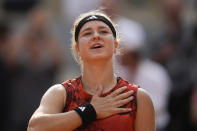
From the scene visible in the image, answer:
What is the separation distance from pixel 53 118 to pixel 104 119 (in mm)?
384

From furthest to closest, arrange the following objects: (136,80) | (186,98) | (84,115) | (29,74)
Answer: (29,74) < (186,98) < (136,80) < (84,115)

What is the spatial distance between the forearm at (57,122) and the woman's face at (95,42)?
1.60ft

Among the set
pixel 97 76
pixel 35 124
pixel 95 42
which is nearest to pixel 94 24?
pixel 95 42

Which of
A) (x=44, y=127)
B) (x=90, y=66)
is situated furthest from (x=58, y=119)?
(x=90, y=66)

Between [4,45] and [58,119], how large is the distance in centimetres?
523

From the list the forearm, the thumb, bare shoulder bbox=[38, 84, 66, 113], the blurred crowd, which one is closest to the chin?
the thumb

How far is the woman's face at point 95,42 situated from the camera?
4.32 m

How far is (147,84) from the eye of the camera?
7180 millimetres

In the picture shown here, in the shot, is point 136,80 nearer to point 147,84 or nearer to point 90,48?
point 147,84

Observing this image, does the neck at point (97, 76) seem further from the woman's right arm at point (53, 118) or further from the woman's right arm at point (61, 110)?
the woman's right arm at point (53, 118)

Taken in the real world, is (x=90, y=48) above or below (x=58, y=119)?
above

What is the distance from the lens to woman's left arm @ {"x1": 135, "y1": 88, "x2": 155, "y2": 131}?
4246mm

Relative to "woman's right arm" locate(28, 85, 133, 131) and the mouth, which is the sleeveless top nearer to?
"woman's right arm" locate(28, 85, 133, 131)

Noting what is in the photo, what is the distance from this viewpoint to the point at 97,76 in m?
4.41
